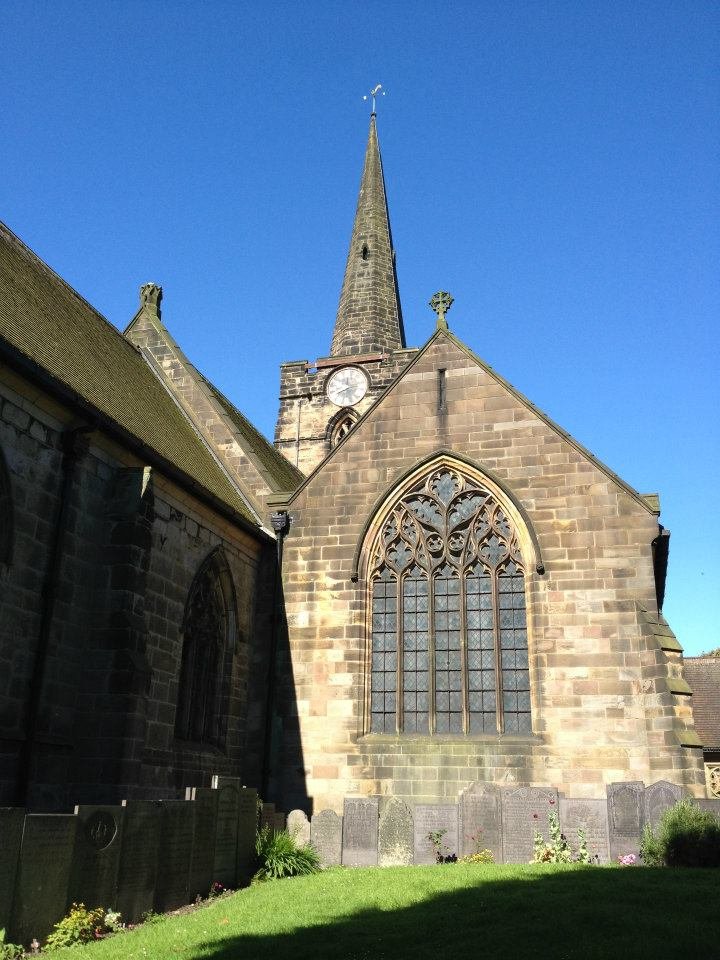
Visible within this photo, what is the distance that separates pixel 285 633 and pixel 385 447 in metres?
4.00

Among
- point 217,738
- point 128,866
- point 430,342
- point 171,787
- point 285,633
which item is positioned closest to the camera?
point 128,866

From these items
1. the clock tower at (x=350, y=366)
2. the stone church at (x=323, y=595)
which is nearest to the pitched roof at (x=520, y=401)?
the stone church at (x=323, y=595)

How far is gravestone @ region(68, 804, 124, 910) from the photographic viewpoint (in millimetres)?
7777

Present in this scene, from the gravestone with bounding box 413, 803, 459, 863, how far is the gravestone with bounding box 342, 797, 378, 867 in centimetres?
59

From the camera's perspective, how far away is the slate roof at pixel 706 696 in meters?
29.9

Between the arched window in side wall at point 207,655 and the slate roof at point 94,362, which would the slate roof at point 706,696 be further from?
the slate roof at point 94,362

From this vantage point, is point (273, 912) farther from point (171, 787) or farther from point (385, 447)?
point (385, 447)

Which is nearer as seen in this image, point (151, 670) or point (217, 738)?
point (151, 670)

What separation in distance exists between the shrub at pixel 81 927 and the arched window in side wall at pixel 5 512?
4.19m

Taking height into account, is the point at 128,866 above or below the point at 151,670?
below

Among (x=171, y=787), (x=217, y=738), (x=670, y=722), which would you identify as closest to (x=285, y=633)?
(x=217, y=738)

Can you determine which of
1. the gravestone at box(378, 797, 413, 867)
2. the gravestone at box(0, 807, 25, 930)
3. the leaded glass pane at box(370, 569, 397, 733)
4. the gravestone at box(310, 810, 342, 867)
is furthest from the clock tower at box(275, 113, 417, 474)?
the gravestone at box(0, 807, 25, 930)

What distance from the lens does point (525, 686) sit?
14.5 meters

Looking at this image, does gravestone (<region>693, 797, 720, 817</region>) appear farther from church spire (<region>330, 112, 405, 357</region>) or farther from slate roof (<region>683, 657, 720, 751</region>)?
church spire (<region>330, 112, 405, 357</region>)
